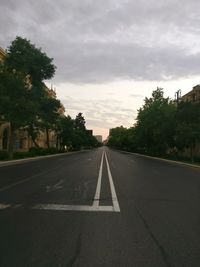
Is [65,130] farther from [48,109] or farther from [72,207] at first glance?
[72,207]

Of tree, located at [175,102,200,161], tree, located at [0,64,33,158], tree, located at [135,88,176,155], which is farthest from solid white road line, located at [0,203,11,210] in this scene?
tree, located at [135,88,176,155]

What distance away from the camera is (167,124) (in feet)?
198

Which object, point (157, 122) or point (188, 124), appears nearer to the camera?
point (188, 124)

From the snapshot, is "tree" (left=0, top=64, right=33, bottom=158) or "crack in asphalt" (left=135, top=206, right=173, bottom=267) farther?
"tree" (left=0, top=64, right=33, bottom=158)

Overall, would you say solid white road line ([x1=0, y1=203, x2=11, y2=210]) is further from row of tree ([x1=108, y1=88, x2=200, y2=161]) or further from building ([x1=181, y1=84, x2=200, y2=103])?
building ([x1=181, y1=84, x2=200, y2=103])

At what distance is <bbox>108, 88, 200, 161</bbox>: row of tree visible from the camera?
4954 centimetres

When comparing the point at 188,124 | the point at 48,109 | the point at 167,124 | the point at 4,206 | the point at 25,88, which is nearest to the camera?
the point at 4,206

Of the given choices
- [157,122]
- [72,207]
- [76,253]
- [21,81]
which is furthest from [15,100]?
[76,253]

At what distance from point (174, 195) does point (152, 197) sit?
1206 millimetres

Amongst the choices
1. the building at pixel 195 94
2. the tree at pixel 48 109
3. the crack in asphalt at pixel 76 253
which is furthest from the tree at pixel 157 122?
the crack in asphalt at pixel 76 253

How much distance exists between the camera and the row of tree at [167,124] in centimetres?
4954

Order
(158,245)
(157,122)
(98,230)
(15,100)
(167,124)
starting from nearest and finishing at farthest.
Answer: (158,245)
(98,230)
(15,100)
(167,124)
(157,122)

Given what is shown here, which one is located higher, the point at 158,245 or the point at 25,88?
the point at 25,88

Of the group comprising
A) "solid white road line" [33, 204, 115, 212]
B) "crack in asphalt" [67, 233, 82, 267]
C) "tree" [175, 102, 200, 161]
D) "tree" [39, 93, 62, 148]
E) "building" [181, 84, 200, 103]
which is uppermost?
"building" [181, 84, 200, 103]
